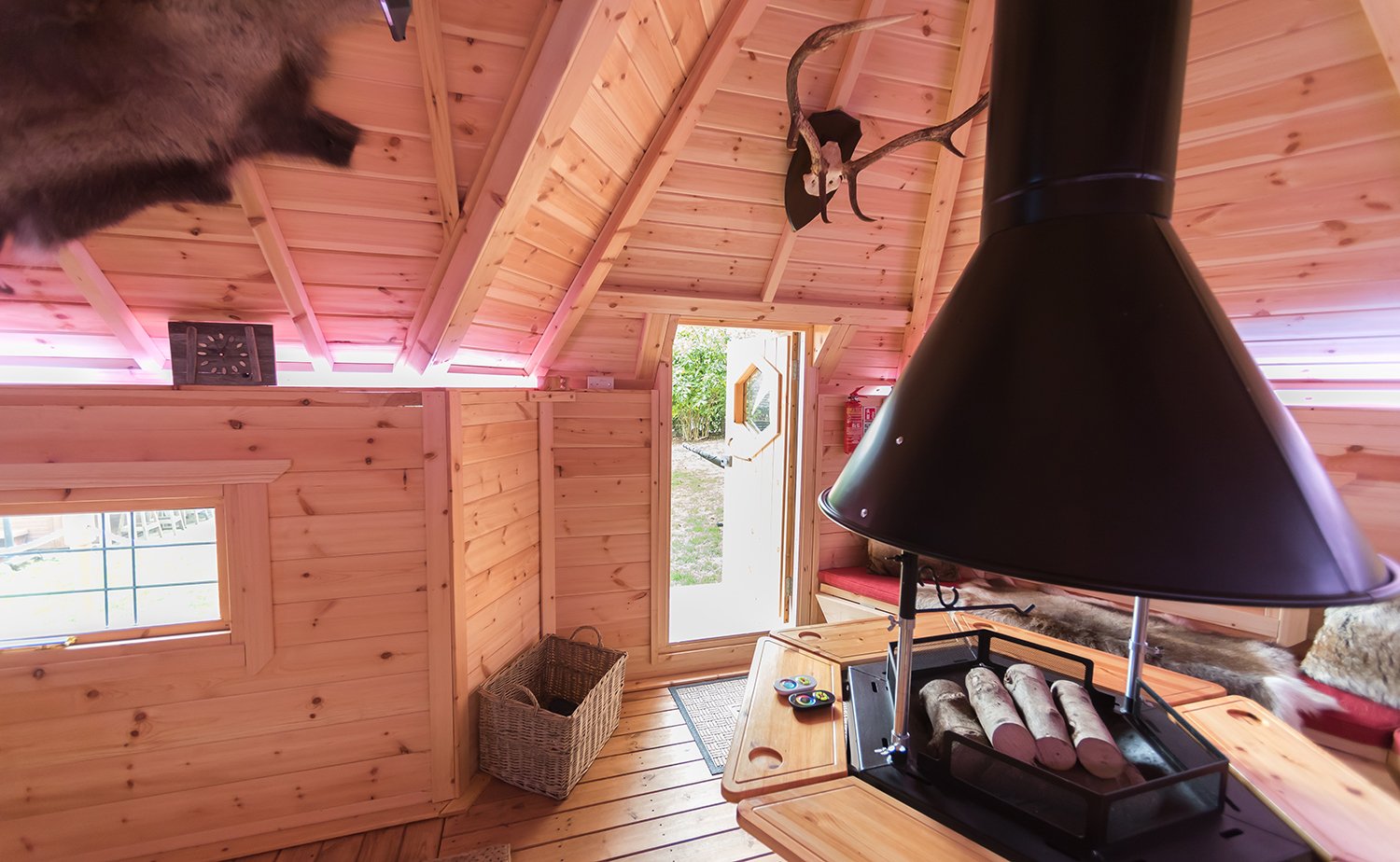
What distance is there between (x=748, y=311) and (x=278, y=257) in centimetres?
201

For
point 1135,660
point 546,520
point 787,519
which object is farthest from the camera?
point 787,519

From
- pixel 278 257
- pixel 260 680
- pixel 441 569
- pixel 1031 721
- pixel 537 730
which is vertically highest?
pixel 278 257

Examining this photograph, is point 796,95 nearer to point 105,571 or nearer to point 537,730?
point 537,730

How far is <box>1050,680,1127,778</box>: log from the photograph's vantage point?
117cm

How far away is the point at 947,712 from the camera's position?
1332mm

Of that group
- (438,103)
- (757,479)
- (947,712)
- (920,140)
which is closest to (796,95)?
(920,140)

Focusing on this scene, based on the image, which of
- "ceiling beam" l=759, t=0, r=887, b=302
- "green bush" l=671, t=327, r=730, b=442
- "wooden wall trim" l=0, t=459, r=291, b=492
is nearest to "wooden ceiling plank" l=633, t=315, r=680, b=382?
"ceiling beam" l=759, t=0, r=887, b=302

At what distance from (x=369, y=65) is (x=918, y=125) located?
216 centimetres

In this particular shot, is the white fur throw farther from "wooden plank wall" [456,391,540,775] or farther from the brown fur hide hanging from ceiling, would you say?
the brown fur hide hanging from ceiling

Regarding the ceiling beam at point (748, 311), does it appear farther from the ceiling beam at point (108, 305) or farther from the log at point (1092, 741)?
the log at point (1092, 741)

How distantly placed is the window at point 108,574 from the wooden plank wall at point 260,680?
12 cm

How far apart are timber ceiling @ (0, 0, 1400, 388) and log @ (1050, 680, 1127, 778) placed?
2.04m

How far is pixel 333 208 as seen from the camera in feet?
5.96

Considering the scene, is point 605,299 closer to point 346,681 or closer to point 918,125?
point 918,125
